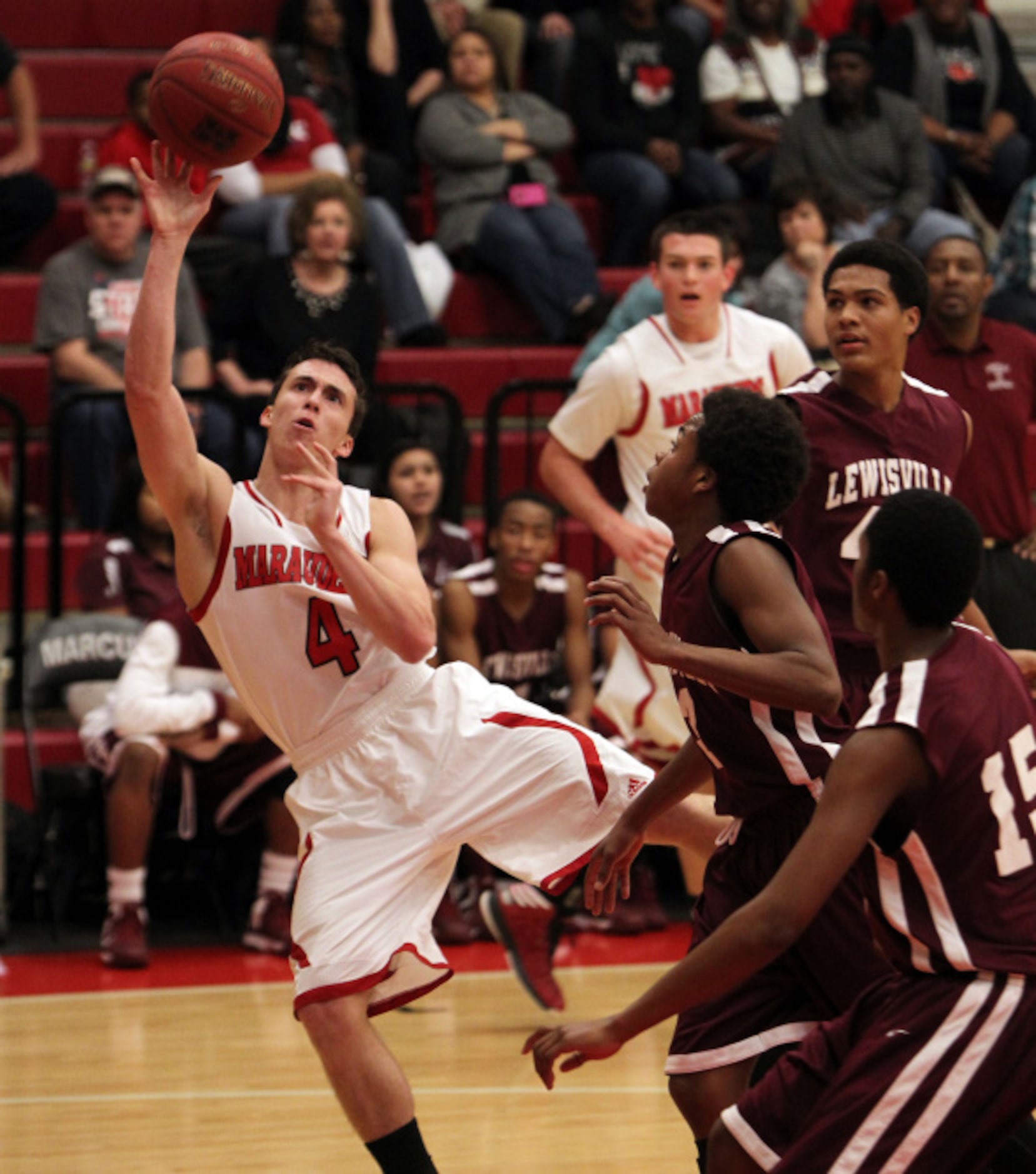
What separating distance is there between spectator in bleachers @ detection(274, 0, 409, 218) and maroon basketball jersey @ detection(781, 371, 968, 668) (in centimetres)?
523

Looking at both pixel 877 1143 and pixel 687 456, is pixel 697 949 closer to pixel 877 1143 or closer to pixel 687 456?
pixel 877 1143

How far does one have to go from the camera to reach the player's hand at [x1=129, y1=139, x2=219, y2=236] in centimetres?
410

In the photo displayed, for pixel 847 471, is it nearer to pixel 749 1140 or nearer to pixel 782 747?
pixel 782 747

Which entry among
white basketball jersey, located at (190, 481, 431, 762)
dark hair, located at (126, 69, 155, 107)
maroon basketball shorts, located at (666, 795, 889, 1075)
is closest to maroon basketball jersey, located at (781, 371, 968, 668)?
maroon basketball shorts, located at (666, 795, 889, 1075)

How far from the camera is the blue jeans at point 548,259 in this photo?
367 inches

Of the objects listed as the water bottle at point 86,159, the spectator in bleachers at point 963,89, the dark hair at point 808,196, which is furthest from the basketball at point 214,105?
the spectator in bleachers at point 963,89

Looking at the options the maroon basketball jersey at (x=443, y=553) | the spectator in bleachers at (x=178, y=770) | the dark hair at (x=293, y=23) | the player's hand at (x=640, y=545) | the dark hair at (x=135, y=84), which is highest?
the dark hair at (x=293, y=23)

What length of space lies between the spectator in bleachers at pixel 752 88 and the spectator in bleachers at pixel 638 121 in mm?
339

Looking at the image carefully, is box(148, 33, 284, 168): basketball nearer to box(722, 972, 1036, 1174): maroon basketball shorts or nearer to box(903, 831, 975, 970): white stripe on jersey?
box(903, 831, 975, 970): white stripe on jersey

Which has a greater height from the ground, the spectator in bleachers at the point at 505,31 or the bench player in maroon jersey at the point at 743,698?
the spectator in bleachers at the point at 505,31

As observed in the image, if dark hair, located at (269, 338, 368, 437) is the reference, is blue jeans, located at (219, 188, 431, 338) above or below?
below

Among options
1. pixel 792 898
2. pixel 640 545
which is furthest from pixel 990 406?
pixel 792 898

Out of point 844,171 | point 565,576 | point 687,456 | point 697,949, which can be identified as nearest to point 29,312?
point 565,576

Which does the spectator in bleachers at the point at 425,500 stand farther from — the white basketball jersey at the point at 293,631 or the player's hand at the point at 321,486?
the player's hand at the point at 321,486
